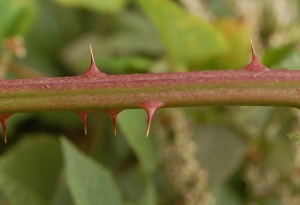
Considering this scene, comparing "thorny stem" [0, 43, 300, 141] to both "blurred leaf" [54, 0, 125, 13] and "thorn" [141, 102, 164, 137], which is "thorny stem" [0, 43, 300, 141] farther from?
"blurred leaf" [54, 0, 125, 13]

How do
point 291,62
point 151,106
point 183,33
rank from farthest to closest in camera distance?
point 183,33
point 291,62
point 151,106

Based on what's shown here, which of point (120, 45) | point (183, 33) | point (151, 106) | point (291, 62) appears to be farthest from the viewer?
point (120, 45)

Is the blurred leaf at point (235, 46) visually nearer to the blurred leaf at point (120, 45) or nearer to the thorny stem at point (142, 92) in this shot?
the blurred leaf at point (120, 45)

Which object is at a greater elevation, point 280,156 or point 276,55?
point 276,55

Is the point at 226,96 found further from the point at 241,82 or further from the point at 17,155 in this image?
the point at 17,155

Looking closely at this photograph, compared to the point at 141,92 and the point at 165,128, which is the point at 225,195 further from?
the point at 141,92

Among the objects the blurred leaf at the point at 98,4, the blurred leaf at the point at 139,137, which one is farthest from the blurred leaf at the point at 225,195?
the blurred leaf at the point at 98,4

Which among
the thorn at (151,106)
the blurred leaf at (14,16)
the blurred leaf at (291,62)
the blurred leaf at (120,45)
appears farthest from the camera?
the blurred leaf at (120,45)

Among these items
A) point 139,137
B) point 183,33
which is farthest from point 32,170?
point 183,33

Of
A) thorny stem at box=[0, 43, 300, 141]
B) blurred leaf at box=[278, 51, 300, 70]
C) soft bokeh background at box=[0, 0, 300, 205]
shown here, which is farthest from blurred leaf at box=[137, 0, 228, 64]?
thorny stem at box=[0, 43, 300, 141]
